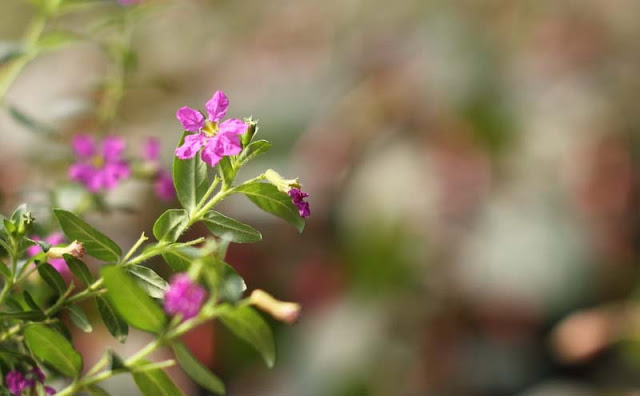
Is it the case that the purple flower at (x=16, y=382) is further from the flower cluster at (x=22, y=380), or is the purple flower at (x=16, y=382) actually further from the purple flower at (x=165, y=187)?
the purple flower at (x=165, y=187)

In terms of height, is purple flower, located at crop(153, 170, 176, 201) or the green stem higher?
the green stem

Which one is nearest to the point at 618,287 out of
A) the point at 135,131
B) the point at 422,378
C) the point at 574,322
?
the point at 574,322

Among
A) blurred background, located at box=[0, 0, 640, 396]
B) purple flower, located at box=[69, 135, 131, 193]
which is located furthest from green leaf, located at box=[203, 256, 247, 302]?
blurred background, located at box=[0, 0, 640, 396]

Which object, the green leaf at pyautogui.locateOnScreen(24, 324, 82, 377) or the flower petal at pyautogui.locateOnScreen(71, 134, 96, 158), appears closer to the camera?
the green leaf at pyautogui.locateOnScreen(24, 324, 82, 377)

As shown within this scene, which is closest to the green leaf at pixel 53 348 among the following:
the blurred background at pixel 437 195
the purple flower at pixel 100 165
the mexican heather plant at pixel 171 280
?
the mexican heather plant at pixel 171 280

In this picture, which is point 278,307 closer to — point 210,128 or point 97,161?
point 210,128

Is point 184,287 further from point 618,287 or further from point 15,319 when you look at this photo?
point 618,287

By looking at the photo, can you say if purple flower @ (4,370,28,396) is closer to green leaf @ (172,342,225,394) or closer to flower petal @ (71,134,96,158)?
green leaf @ (172,342,225,394)
